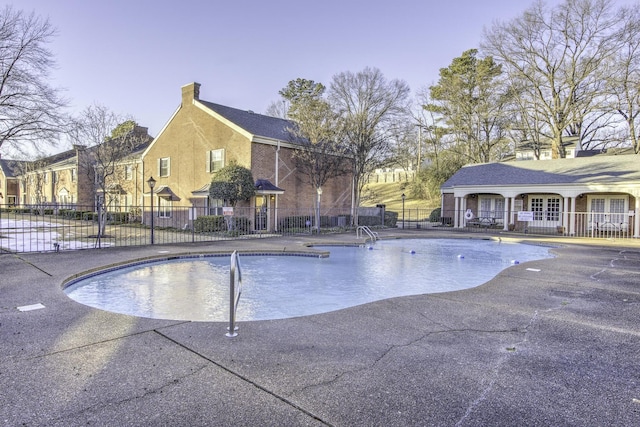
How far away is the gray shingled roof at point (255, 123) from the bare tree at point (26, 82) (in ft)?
25.2

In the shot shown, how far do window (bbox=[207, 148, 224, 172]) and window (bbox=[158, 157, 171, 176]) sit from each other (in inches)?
174

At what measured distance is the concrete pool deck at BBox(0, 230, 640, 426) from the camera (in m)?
2.52

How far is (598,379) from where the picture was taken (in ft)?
10.1

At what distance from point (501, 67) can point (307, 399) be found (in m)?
33.9

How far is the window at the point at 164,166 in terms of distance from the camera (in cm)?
2342

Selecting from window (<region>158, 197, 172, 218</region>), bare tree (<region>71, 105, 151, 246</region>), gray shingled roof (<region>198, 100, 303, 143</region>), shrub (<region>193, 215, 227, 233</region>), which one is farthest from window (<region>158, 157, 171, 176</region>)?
shrub (<region>193, 215, 227, 233</region>)

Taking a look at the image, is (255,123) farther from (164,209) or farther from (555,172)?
(555,172)

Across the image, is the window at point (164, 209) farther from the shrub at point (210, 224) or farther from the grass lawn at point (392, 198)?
the grass lawn at point (392, 198)

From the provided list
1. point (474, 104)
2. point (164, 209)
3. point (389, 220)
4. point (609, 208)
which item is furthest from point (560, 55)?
point (164, 209)

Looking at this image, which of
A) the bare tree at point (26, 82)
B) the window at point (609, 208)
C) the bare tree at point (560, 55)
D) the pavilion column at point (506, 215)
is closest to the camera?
the bare tree at point (26, 82)

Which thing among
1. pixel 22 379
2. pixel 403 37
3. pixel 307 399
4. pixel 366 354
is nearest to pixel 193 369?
pixel 307 399

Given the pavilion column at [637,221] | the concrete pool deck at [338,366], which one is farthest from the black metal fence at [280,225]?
the concrete pool deck at [338,366]

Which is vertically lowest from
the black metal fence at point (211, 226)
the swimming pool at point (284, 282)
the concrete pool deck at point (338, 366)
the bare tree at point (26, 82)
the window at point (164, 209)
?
the swimming pool at point (284, 282)

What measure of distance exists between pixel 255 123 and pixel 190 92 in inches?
172
